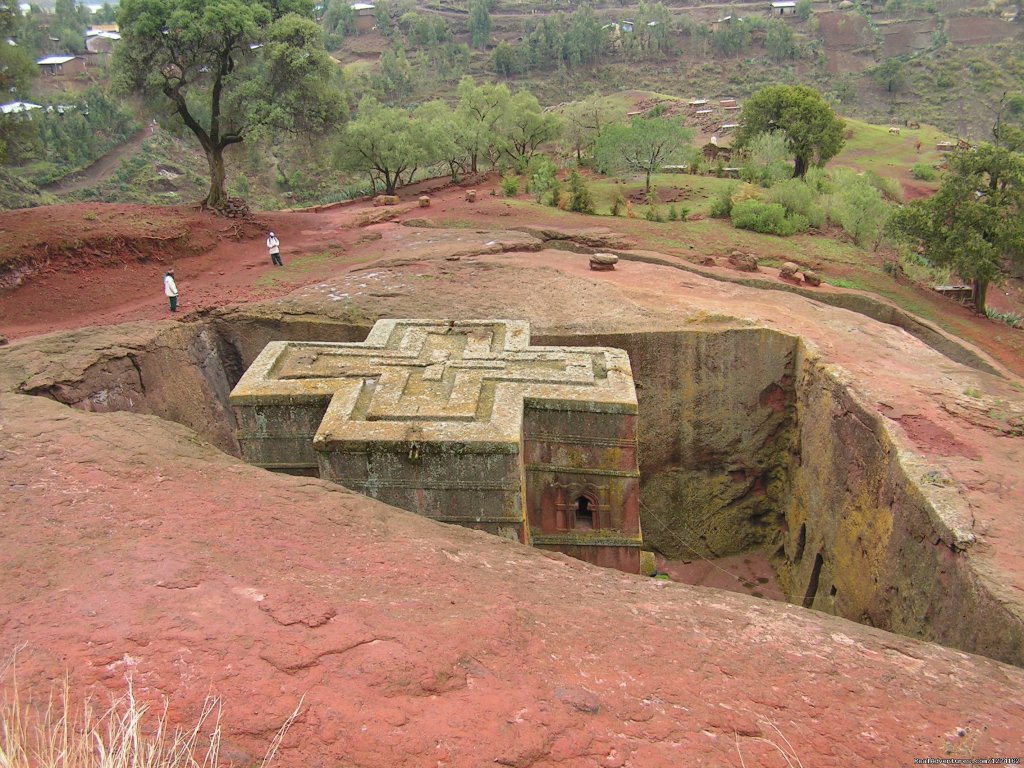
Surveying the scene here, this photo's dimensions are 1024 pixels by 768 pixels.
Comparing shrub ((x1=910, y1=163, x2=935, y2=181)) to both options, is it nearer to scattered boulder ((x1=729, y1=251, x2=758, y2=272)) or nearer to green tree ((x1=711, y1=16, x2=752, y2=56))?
scattered boulder ((x1=729, y1=251, x2=758, y2=272))

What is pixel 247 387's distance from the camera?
805cm

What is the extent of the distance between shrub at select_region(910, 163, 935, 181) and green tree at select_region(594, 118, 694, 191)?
1635cm

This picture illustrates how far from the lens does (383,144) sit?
25.2m

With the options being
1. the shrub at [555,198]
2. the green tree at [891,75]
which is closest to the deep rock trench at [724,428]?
the shrub at [555,198]

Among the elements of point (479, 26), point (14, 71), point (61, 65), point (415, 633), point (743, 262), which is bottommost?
point (743, 262)

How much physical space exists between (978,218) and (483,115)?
72.3ft

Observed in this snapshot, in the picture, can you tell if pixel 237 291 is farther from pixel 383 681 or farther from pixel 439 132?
pixel 439 132

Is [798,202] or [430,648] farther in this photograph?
[798,202]

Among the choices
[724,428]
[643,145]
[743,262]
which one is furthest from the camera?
[643,145]

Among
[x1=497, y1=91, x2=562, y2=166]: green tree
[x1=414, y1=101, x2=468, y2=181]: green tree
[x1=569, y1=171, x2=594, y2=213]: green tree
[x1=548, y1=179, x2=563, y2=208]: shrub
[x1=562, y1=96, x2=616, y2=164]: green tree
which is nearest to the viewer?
[x1=569, y1=171, x2=594, y2=213]: green tree

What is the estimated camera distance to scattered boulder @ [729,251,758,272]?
15547 mm

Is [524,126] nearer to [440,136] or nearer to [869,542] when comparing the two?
[440,136]

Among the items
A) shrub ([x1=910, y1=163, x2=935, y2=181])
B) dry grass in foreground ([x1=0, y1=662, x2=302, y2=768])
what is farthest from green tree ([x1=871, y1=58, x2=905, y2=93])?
dry grass in foreground ([x1=0, y1=662, x2=302, y2=768])

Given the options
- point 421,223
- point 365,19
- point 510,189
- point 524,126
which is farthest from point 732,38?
point 421,223
